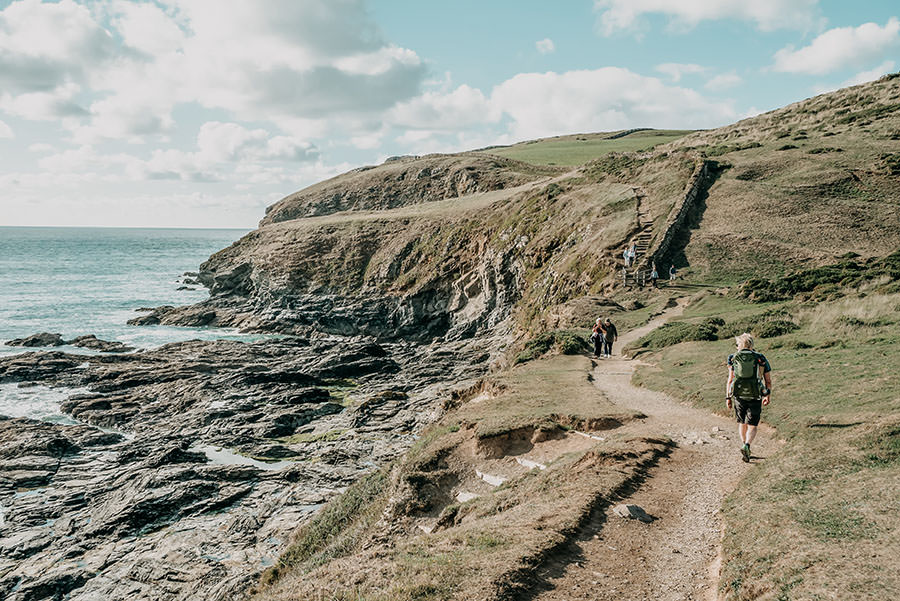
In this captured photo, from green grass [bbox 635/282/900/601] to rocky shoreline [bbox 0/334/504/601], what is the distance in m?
11.2

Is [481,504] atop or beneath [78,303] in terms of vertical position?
atop

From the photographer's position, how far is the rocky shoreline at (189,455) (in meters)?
16.5

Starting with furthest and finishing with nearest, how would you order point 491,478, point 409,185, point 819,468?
point 409,185
point 491,478
point 819,468

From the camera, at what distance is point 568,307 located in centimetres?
3350

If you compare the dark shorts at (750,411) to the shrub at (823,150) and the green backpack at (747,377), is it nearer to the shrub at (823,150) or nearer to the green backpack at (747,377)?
the green backpack at (747,377)

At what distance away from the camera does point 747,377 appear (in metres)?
11.5

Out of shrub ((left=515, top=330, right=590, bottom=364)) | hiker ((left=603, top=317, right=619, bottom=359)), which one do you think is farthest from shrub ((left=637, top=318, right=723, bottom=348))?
shrub ((left=515, top=330, right=590, bottom=364))

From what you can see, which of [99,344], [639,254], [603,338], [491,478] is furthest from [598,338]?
[99,344]

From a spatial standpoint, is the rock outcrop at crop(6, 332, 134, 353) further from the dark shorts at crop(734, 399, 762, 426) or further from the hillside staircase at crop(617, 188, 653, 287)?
the dark shorts at crop(734, 399, 762, 426)

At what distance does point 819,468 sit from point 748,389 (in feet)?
6.96

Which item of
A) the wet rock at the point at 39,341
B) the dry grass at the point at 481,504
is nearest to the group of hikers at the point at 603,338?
the dry grass at the point at 481,504

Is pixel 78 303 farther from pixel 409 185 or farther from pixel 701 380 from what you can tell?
pixel 701 380

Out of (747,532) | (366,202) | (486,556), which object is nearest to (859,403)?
(747,532)

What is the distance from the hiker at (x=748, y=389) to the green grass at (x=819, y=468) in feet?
2.13
